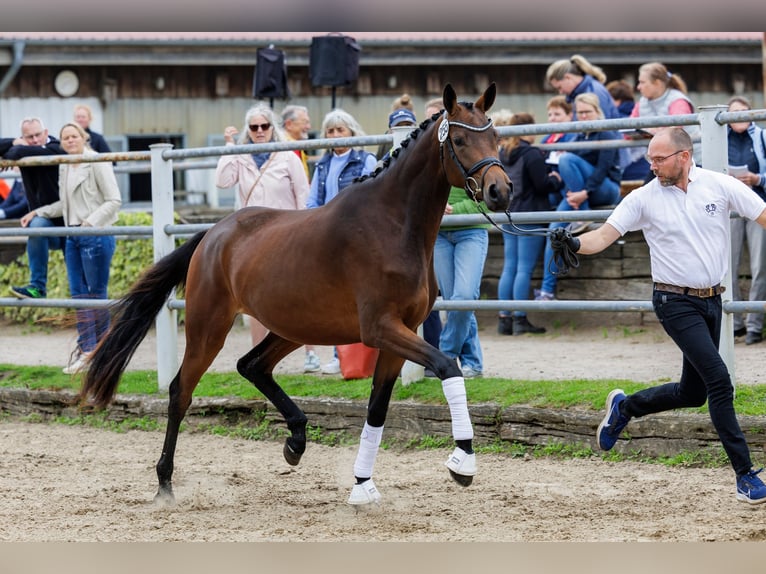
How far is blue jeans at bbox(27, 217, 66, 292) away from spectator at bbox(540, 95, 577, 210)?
174 inches

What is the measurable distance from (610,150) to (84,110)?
566 cm

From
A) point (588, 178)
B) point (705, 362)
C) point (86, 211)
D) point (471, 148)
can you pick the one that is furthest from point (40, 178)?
point (705, 362)

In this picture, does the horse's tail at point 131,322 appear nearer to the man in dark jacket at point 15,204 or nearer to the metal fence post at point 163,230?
the metal fence post at point 163,230

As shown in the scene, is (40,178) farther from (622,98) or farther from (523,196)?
(622,98)

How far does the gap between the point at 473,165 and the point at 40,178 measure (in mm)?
5453

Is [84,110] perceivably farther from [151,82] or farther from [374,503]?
[374,503]

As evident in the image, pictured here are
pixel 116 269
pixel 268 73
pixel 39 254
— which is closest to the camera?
pixel 39 254

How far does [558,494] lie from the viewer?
19.1ft

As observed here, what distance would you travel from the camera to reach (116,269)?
480 inches

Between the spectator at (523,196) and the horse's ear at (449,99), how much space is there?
4056mm

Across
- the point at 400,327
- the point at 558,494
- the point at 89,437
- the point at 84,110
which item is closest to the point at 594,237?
the point at 400,327

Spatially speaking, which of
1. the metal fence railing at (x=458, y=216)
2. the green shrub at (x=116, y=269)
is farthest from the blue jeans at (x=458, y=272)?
the green shrub at (x=116, y=269)

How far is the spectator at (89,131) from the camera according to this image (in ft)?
36.4

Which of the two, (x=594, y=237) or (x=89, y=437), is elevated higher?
(x=594, y=237)
